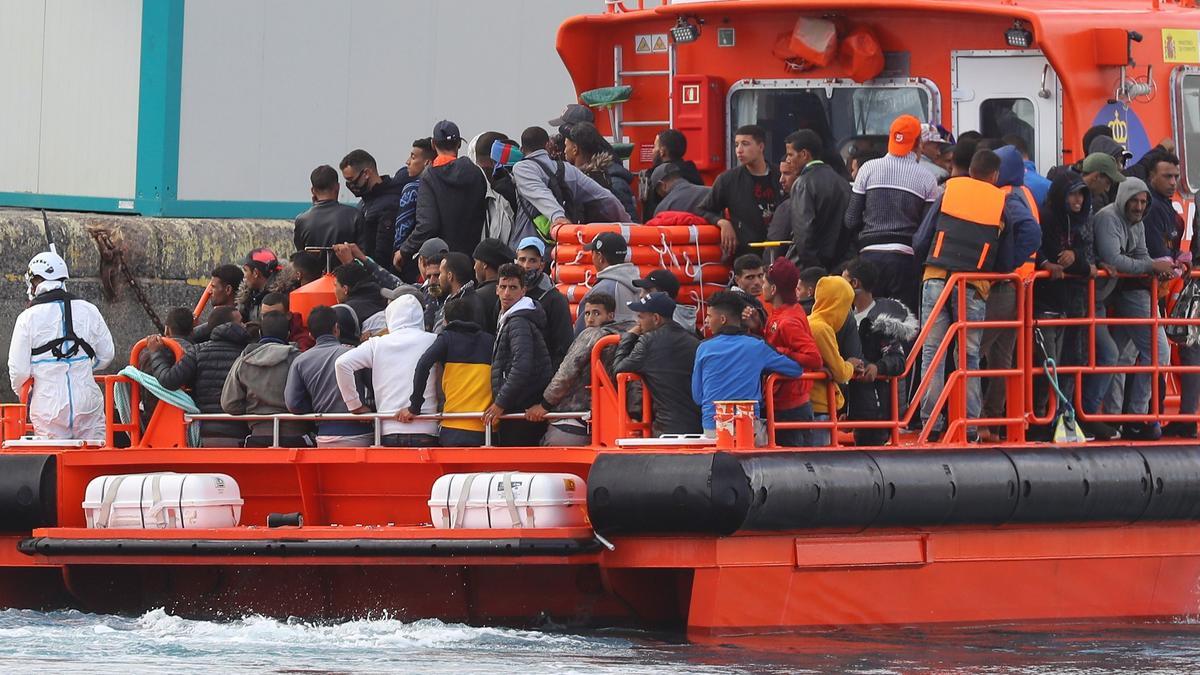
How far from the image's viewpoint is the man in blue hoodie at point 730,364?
9461 millimetres

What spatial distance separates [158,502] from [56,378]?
1.28 m

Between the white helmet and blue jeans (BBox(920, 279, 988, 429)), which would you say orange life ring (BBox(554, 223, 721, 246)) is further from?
the white helmet

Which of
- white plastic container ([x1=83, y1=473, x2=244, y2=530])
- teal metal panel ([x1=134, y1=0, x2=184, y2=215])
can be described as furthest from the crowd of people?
teal metal panel ([x1=134, y1=0, x2=184, y2=215])

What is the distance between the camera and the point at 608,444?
9.79m

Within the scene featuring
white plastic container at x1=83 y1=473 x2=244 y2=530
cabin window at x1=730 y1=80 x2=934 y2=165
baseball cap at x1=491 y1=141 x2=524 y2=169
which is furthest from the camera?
cabin window at x1=730 y1=80 x2=934 y2=165

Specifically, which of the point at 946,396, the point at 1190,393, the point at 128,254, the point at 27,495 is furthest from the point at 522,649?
the point at 128,254

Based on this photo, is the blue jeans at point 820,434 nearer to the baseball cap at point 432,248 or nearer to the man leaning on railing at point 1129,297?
the man leaning on railing at point 1129,297

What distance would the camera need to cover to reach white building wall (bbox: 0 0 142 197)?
18.0 meters

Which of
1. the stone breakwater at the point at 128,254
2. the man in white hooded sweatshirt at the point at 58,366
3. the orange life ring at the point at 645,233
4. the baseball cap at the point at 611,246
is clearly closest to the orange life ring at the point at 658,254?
the orange life ring at the point at 645,233

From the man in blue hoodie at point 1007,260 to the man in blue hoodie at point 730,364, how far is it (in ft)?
4.29

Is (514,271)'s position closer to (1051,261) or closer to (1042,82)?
(1051,261)

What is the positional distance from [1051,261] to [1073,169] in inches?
24.7

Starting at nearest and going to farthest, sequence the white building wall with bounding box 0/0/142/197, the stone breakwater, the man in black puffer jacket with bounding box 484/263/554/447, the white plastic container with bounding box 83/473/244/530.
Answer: the white plastic container with bounding box 83/473/244/530 → the man in black puffer jacket with bounding box 484/263/554/447 → the stone breakwater → the white building wall with bounding box 0/0/142/197

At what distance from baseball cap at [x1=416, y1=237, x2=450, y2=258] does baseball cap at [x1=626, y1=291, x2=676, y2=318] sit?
5.33 ft
